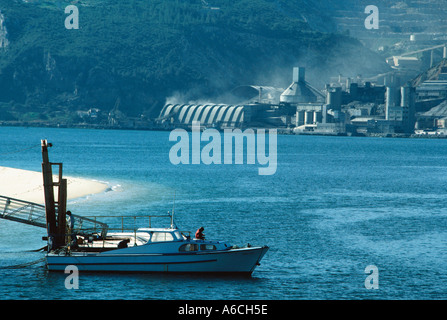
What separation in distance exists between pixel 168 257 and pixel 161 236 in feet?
4.11

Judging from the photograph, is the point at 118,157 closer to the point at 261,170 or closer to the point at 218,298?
the point at 261,170

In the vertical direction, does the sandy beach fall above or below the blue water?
above

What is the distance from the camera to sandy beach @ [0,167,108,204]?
80175 millimetres

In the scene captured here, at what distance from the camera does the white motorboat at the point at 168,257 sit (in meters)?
46.9

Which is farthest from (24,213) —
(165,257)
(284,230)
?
(284,230)

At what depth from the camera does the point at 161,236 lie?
155ft

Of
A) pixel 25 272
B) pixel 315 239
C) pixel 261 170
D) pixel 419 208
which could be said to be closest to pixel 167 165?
pixel 261 170

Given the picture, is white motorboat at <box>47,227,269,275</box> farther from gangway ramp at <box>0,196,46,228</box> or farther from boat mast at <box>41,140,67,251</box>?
gangway ramp at <box>0,196,46,228</box>

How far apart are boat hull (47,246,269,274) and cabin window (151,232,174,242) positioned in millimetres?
907

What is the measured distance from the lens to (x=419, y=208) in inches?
3312

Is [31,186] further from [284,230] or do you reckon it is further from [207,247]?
[207,247]

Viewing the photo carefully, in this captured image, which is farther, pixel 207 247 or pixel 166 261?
pixel 207 247

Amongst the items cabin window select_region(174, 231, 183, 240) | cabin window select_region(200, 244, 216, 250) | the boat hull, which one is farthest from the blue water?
cabin window select_region(174, 231, 183, 240)

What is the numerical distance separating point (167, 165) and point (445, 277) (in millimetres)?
102492
